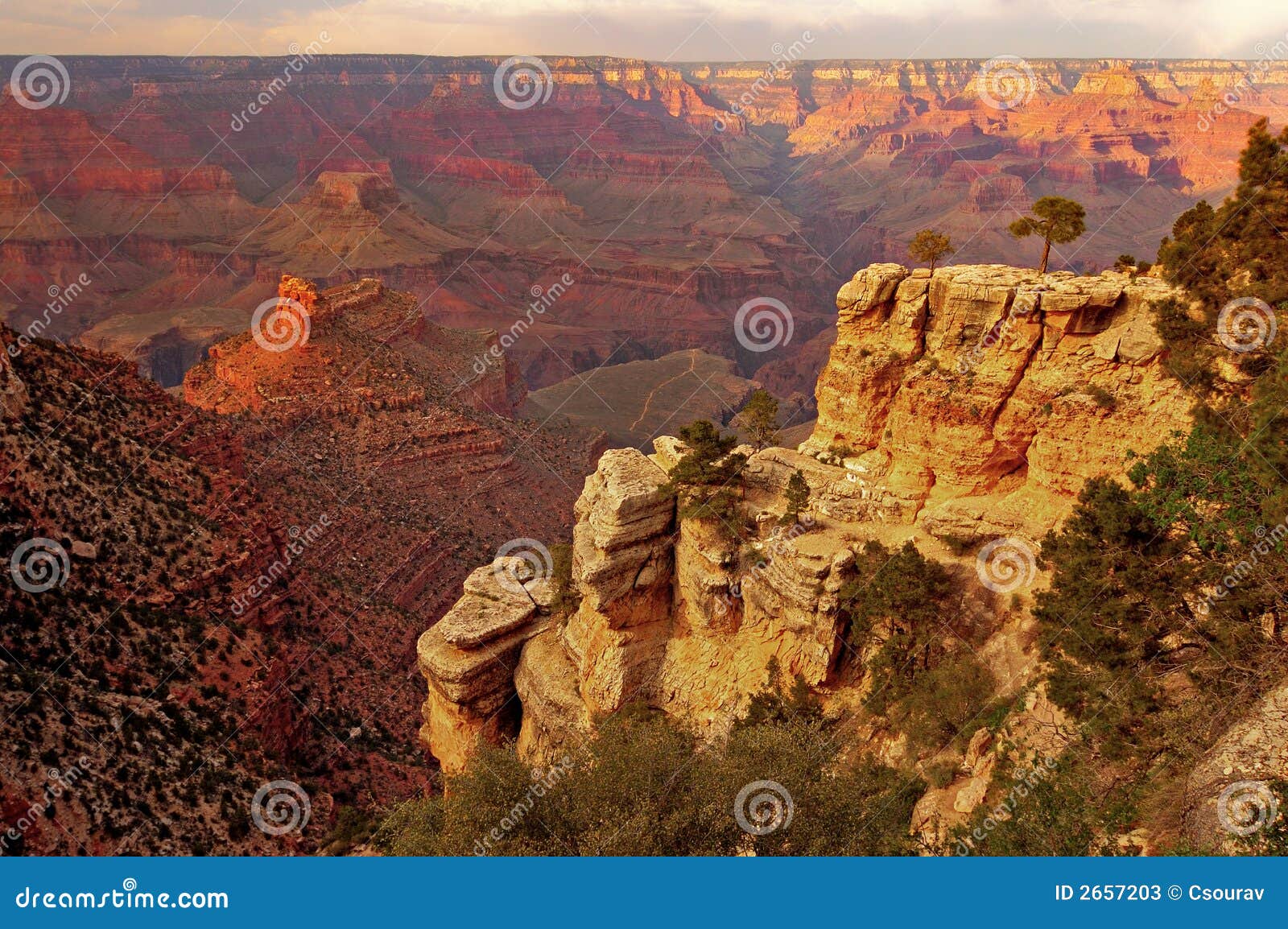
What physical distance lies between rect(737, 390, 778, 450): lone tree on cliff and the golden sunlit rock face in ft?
5.35

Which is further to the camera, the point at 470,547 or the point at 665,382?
the point at 665,382

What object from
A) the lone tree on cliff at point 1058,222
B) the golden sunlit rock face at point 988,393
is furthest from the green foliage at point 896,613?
the lone tree on cliff at point 1058,222

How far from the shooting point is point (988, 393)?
2606 cm

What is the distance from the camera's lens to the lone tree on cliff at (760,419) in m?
30.7

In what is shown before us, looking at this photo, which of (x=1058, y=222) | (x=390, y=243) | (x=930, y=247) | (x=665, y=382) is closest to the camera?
(x=1058, y=222)

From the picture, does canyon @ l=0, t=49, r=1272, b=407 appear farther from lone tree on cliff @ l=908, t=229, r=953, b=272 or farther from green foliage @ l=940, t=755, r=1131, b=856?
green foliage @ l=940, t=755, r=1131, b=856

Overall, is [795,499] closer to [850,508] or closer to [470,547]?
[850,508]

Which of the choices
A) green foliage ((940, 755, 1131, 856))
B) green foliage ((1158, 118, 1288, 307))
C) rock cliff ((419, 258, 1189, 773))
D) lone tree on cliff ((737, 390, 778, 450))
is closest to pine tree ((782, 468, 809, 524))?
rock cliff ((419, 258, 1189, 773))

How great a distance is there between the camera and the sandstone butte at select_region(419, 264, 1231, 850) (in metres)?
24.2

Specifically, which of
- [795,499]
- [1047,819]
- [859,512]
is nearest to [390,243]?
[795,499]

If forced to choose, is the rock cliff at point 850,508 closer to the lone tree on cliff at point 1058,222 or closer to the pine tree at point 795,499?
the pine tree at point 795,499

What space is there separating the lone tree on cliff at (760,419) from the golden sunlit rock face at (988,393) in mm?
1629

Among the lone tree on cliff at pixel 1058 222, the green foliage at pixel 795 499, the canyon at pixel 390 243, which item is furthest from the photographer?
the canyon at pixel 390 243

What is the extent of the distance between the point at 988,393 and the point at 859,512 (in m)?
5.15
